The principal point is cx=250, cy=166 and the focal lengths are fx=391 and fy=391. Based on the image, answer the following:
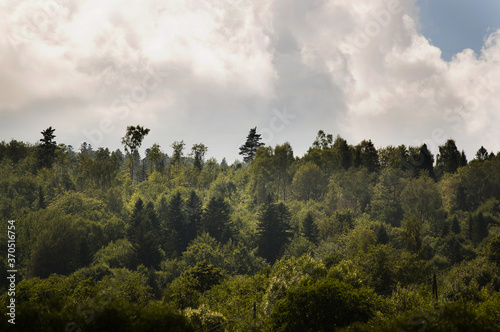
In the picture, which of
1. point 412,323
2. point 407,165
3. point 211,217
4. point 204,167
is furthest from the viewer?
point 204,167

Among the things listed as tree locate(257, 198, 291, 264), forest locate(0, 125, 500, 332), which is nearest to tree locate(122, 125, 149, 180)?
forest locate(0, 125, 500, 332)

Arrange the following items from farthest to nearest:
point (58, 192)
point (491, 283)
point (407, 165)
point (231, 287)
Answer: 1. point (407, 165)
2. point (58, 192)
3. point (491, 283)
4. point (231, 287)

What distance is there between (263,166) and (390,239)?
4817 cm

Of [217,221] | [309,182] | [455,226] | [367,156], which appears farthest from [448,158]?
[217,221]

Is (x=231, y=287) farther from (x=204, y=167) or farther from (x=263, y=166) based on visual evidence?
(x=204, y=167)

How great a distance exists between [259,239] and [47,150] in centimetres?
7354

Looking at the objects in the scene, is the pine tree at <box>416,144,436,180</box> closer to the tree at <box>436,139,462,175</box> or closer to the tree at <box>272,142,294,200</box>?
the tree at <box>436,139,462,175</box>

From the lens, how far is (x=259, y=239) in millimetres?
92688

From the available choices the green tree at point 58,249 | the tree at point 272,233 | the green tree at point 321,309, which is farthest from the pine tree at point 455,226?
the green tree at point 58,249

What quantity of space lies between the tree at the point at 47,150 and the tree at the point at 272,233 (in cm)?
7029

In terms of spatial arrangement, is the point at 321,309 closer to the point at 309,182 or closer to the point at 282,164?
the point at 309,182

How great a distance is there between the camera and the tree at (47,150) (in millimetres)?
118562

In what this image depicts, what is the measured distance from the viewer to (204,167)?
457ft

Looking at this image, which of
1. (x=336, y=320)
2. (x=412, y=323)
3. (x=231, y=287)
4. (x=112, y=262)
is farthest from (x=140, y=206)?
(x=412, y=323)
